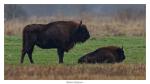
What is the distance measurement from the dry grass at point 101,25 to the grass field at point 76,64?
21cm

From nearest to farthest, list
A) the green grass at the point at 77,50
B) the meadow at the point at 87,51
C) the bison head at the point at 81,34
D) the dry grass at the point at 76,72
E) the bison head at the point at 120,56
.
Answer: the dry grass at the point at 76,72 < the meadow at the point at 87,51 < the green grass at the point at 77,50 < the bison head at the point at 120,56 < the bison head at the point at 81,34

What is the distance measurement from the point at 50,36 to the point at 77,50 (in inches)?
39.6

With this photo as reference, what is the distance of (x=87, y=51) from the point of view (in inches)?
1034

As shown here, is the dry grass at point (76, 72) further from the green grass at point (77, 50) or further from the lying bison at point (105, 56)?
the lying bison at point (105, 56)

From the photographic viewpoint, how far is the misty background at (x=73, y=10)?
25906 mm

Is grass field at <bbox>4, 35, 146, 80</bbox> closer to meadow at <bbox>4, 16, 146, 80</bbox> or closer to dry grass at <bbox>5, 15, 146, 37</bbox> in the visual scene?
meadow at <bbox>4, 16, 146, 80</bbox>

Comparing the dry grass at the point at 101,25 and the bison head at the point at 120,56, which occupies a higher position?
the dry grass at the point at 101,25

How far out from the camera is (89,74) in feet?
80.2

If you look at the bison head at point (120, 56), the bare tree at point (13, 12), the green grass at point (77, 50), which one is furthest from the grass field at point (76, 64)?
the bare tree at point (13, 12)

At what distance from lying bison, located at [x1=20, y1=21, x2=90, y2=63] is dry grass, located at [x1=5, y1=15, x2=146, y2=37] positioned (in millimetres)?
426

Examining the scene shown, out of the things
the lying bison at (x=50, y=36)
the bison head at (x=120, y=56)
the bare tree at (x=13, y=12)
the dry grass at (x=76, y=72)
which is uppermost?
the bare tree at (x=13, y=12)

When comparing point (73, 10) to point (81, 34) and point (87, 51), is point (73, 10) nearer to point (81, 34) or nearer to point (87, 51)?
point (81, 34)
